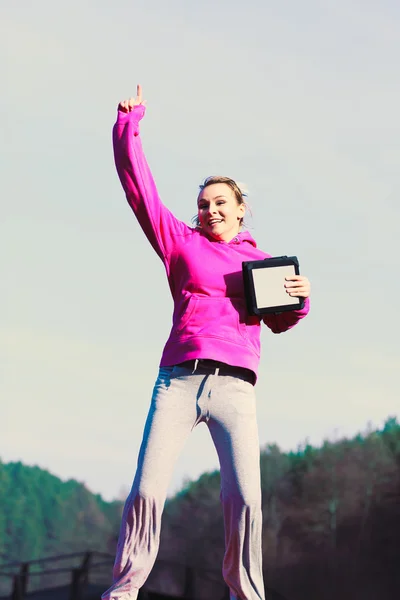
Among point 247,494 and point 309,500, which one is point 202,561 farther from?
point 247,494

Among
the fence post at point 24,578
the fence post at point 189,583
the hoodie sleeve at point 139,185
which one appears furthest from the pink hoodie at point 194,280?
the fence post at point 189,583

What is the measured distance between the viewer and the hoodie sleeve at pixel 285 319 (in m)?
3.30

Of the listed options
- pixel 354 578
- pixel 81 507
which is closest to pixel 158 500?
pixel 354 578

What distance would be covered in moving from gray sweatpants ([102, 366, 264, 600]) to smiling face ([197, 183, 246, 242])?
585 millimetres

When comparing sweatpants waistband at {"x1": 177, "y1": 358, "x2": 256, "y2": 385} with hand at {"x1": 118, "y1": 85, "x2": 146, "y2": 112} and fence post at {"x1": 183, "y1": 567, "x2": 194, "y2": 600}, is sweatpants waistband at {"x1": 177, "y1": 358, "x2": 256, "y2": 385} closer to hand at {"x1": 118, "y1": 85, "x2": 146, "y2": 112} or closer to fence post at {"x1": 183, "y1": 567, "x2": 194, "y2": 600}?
hand at {"x1": 118, "y1": 85, "x2": 146, "y2": 112}

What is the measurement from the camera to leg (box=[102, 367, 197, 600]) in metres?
2.96

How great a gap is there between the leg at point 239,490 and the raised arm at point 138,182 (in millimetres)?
615

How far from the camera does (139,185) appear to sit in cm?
329

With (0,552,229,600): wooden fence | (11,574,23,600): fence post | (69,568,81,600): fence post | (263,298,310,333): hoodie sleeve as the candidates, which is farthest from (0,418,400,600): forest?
(263,298,310,333): hoodie sleeve

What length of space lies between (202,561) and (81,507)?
2476mm

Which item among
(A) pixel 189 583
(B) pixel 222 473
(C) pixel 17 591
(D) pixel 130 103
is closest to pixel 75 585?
(C) pixel 17 591

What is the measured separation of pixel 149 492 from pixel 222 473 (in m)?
0.27

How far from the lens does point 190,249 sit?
131 inches

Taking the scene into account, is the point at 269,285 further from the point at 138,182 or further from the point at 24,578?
the point at 24,578
